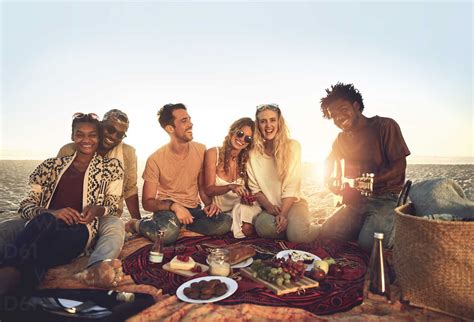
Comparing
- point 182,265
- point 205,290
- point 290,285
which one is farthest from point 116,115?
point 290,285

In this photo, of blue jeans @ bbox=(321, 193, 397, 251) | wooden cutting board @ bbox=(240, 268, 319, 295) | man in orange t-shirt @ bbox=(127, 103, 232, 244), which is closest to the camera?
wooden cutting board @ bbox=(240, 268, 319, 295)

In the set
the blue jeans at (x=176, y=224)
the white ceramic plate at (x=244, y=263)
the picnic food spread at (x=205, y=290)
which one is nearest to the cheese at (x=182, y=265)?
the white ceramic plate at (x=244, y=263)

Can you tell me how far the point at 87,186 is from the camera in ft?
14.5

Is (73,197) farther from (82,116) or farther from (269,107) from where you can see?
(269,107)

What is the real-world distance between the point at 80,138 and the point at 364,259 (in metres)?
3.68

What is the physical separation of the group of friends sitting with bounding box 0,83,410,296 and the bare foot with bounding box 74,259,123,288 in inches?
24.8

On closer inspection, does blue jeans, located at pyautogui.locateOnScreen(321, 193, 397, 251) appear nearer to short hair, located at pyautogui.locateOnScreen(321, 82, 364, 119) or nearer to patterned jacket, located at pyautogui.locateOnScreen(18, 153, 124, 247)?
short hair, located at pyautogui.locateOnScreen(321, 82, 364, 119)

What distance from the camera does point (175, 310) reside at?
10.1 feet

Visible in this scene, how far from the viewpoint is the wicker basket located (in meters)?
2.93

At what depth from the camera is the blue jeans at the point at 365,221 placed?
16.0ft

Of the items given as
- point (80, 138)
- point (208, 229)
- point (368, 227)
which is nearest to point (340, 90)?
point (368, 227)

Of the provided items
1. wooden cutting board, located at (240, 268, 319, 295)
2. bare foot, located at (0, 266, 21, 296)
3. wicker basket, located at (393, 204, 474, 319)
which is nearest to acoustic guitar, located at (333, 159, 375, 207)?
wicker basket, located at (393, 204, 474, 319)

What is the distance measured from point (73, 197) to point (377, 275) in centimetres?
339

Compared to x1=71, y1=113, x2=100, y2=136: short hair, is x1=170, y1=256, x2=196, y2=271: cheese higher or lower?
lower
